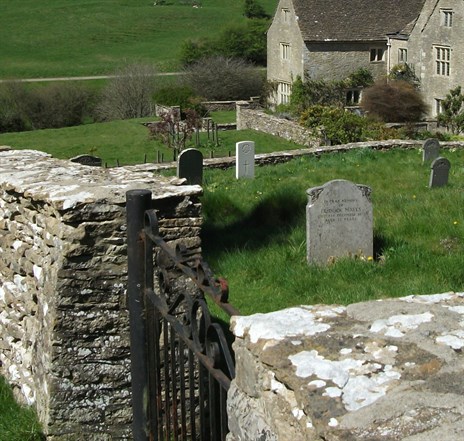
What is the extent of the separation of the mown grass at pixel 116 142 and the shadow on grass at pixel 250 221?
16758 millimetres

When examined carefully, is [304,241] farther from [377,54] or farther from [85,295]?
[377,54]

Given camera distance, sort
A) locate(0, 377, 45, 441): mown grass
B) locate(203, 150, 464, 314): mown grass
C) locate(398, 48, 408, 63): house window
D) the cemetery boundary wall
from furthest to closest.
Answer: locate(398, 48, 408, 63): house window
locate(203, 150, 464, 314): mown grass
locate(0, 377, 45, 441): mown grass
the cemetery boundary wall

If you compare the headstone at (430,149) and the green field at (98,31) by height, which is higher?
the green field at (98,31)

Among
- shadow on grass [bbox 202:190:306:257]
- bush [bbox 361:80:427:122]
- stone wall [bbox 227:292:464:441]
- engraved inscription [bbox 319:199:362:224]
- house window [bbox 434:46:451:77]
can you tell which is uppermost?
stone wall [bbox 227:292:464:441]

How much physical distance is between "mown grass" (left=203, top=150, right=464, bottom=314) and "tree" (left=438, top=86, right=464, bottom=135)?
18706mm

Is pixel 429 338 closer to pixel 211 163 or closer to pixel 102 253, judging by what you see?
pixel 102 253

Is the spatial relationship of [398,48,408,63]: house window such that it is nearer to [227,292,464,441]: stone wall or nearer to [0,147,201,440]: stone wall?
[0,147,201,440]: stone wall

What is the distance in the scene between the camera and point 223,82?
54281 mm

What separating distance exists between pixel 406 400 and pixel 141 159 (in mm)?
30270

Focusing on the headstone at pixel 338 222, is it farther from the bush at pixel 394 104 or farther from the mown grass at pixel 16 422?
the bush at pixel 394 104

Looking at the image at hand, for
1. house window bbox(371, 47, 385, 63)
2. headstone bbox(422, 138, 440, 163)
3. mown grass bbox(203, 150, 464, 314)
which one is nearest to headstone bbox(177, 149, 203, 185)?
mown grass bbox(203, 150, 464, 314)

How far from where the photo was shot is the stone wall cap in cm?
643

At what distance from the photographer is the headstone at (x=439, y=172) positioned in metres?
15.8

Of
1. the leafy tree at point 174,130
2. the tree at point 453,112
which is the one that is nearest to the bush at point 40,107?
the leafy tree at point 174,130
